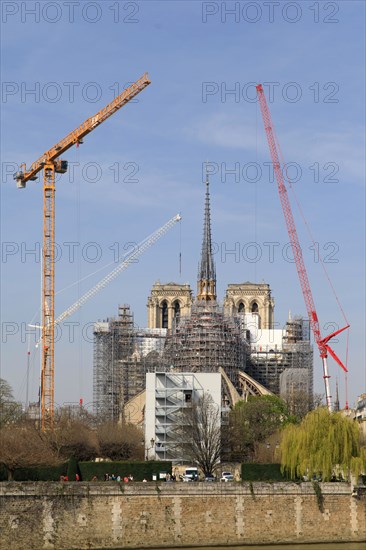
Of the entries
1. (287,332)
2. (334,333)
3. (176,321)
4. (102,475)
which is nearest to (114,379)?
(176,321)

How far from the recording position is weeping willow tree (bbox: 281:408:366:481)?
77.6m

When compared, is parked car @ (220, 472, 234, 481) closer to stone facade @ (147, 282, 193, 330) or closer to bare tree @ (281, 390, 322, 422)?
bare tree @ (281, 390, 322, 422)

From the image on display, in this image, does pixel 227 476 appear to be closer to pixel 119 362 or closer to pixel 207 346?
pixel 207 346

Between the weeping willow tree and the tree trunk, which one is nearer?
the tree trunk

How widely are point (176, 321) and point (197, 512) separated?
100587 millimetres

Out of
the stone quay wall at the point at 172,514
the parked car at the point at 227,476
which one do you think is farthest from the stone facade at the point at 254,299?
the stone quay wall at the point at 172,514

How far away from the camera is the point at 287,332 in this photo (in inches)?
7180

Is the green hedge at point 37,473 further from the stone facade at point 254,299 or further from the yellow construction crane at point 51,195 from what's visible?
the stone facade at point 254,299

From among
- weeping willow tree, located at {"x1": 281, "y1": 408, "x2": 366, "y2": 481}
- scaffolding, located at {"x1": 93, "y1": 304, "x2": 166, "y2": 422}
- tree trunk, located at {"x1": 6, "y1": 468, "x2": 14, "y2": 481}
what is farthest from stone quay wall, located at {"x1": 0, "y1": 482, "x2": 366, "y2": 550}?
scaffolding, located at {"x1": 93, "y1": 304, "x2": 166, "y2": 422}

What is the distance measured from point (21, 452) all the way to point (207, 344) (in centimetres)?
8030

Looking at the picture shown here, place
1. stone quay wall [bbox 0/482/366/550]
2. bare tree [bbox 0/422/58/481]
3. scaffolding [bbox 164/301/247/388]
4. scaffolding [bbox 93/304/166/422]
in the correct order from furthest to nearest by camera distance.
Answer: scaffolding [bbox 93/304/166/422], scaffolding [bbox 164/301/247/388], bare tree [bbox 0/422/58/481], stone quay wall [bbox 0/482/366/550]

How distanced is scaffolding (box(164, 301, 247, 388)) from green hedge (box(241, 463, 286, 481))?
73.9m

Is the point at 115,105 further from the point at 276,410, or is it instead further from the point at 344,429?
the point at 344,429

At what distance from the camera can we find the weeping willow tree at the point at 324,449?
77.6 metres
